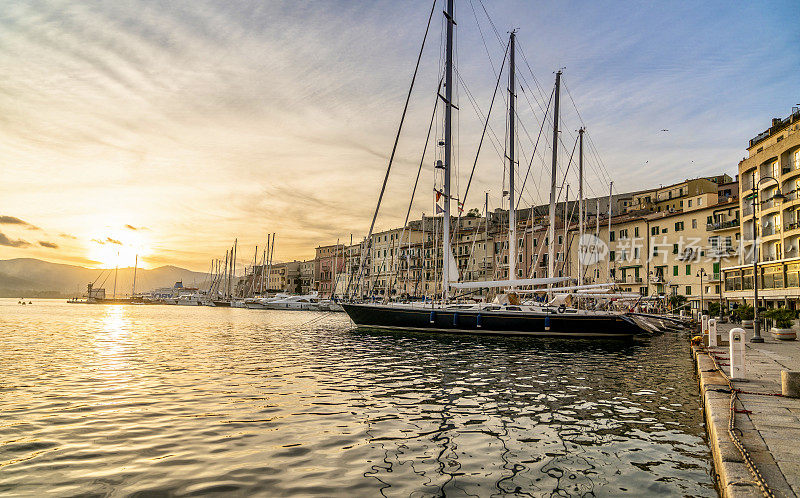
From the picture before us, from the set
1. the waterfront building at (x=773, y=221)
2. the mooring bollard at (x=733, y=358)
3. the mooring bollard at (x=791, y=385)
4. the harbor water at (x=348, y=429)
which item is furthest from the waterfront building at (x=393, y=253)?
the mooring bollard at (x=791, y=385)

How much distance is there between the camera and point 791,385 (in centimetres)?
1012

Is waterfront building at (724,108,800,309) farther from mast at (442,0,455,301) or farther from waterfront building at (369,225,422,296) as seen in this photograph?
waterfront building at (369,225,422,296)

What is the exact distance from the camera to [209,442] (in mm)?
8773

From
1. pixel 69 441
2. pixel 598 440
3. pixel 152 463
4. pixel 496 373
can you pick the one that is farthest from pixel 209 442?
pixel 496 373

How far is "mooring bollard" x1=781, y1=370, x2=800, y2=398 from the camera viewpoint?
32.9ft

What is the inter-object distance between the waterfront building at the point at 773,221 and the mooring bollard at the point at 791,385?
50.5m

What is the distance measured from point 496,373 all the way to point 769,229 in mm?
58156

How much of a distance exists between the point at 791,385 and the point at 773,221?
200 ft

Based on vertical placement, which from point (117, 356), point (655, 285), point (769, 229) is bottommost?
point (117, 356)

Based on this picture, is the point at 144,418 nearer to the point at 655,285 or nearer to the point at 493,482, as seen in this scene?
the point at 493,482

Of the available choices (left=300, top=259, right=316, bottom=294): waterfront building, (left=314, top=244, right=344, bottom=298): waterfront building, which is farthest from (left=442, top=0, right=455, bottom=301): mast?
(left=300, top=259, right=316, bottom=294): waterfront building

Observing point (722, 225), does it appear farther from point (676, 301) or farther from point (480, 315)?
point (480, 315)

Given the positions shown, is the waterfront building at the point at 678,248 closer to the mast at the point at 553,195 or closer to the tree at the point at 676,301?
the tree at the point at 676,301

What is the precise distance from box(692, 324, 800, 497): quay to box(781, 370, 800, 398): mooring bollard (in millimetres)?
128
